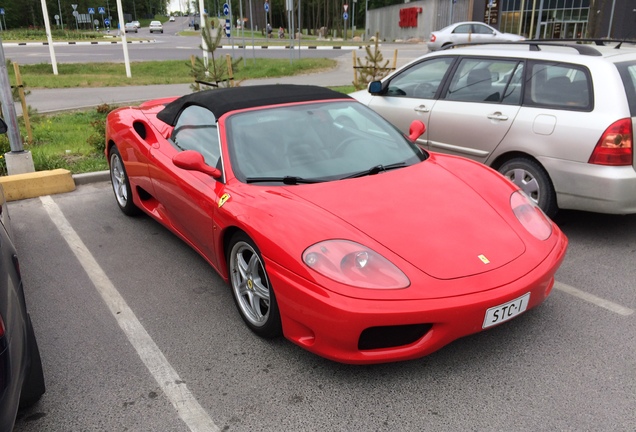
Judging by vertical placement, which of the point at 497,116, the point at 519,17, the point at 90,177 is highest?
the point at 519,17

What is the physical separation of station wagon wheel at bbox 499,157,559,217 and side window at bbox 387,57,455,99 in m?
1.24

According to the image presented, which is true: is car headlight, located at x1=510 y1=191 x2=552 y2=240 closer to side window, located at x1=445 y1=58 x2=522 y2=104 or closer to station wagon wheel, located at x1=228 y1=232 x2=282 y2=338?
station wagon wheel, located at x1=228 y1=232 x2=282 y2=338

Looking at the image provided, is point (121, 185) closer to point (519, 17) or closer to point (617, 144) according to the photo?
point (617, 144)

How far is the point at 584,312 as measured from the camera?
3287 mm

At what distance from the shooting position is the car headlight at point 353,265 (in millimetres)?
2482

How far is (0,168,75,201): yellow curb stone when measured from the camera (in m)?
5.76

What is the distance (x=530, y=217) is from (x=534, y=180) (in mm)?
1537

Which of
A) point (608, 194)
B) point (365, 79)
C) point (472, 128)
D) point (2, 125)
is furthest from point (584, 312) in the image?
point (365, 79)

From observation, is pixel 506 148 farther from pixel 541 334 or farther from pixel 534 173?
pixel 541 334

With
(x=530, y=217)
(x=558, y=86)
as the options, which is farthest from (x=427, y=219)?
(x=558, y=86)

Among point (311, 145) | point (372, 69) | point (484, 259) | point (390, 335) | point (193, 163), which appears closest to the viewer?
point (390, 335)

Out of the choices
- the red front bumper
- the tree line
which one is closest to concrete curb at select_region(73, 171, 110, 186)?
the red front bumper

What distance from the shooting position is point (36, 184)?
19.4 feet

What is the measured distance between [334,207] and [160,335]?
4.39 feet
